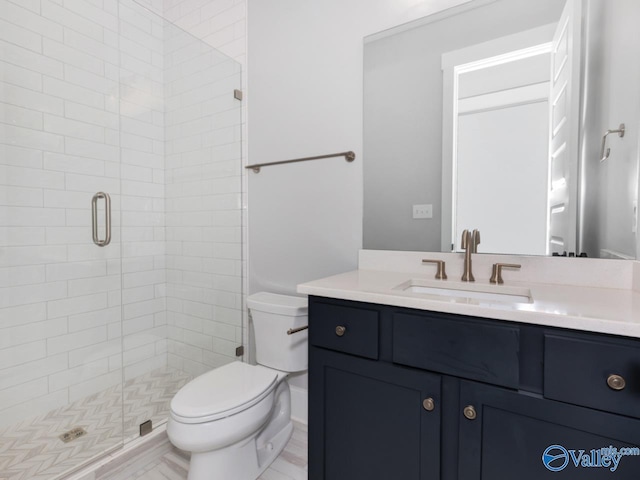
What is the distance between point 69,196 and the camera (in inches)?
72.2

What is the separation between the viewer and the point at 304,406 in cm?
185

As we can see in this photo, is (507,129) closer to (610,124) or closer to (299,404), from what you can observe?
(610,124)

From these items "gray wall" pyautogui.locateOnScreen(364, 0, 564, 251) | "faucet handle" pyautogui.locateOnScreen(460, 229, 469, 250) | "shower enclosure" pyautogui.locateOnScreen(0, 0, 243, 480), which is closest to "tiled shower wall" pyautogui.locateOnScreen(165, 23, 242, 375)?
"shower enclosure" pyautogui.locateOnScreen(0, 0, 243, 480)

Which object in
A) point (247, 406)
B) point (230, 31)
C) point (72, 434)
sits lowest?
point (72, 434)

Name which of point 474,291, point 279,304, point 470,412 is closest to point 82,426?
point 279,304

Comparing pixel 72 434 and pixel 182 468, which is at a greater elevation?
pixel 72 434

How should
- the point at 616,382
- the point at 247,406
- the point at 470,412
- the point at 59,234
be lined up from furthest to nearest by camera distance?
the point at 59,234 → the point at 247,406 → the point at 470,412 → the point at 616,382

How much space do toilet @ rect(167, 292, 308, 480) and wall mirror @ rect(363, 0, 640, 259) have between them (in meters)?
0.61

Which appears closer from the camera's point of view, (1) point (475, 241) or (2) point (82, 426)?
(1) point (475, 241)

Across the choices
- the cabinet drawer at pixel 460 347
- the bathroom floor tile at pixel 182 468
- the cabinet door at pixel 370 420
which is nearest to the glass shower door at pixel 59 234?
the bathroom floor tile at pixel 182 468

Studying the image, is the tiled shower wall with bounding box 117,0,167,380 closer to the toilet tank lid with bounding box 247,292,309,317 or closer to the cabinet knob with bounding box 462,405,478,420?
the toilet tank lid with bounding box 247,292,309,317

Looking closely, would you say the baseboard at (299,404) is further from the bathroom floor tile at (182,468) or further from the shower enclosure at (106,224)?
the shower enclosure at (106,224)

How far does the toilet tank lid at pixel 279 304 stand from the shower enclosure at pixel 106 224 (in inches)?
16.1

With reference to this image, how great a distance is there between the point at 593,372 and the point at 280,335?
121 centimetres
